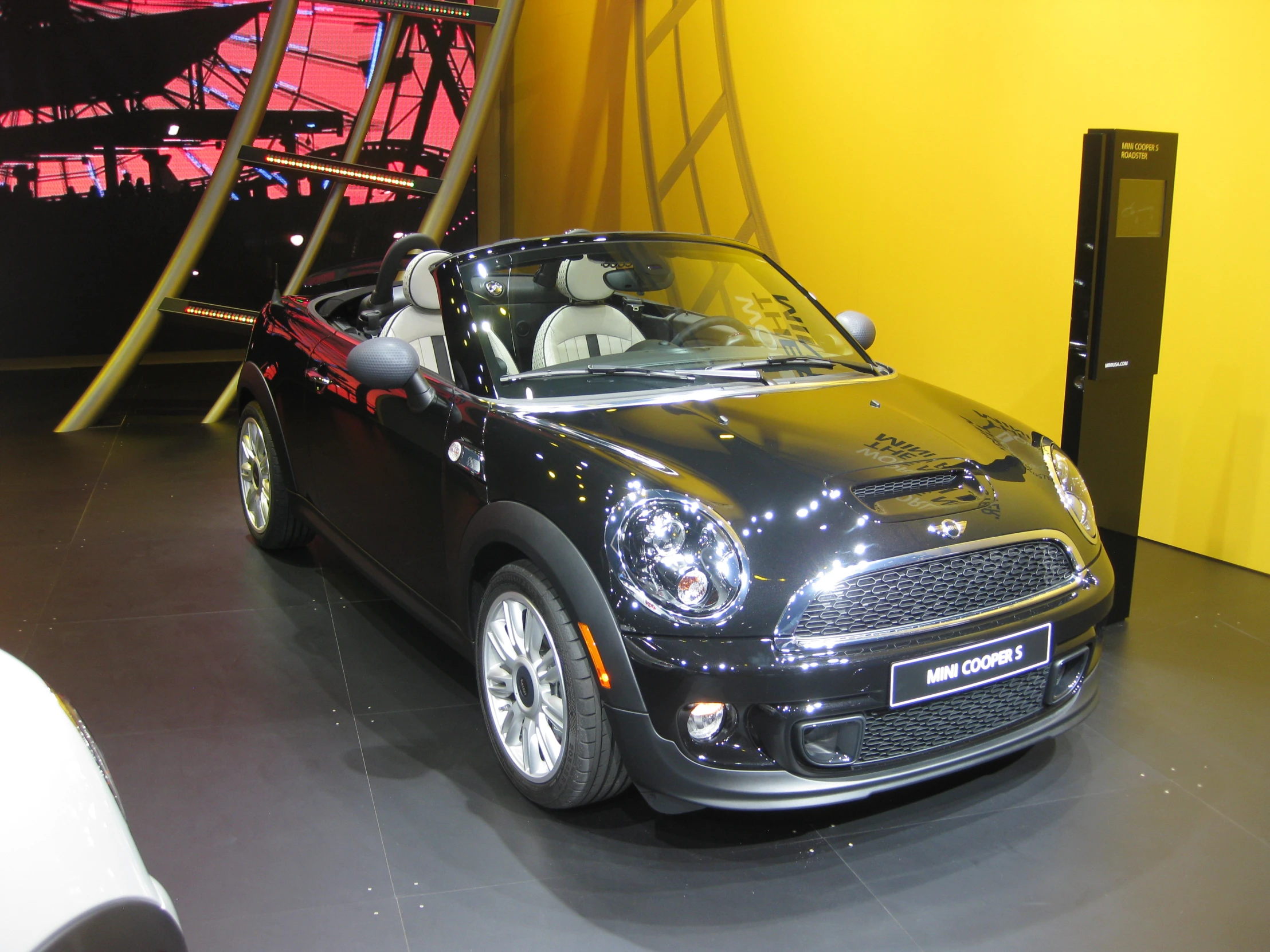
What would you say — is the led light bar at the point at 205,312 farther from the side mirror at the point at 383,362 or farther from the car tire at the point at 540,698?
the car tire at the point at 540,698

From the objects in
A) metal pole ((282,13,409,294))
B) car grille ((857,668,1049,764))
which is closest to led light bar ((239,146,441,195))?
metal pole ((282,13,409,294))

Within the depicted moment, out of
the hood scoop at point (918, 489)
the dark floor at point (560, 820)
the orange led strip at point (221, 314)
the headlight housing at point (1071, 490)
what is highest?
the hood scoop at point (918, 489)

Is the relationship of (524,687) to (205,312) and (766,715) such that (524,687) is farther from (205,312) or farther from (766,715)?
(205,312)

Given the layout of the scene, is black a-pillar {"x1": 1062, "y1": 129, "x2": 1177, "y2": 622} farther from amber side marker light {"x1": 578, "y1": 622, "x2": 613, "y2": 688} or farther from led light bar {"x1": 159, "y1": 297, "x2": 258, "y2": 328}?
led light bar {"x1": 159, "y1": 297, "x2": 258, "y2": 328}

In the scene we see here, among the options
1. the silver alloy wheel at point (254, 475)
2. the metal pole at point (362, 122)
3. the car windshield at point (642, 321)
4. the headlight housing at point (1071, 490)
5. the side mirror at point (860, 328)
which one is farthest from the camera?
the metal pole at point (362, 122)

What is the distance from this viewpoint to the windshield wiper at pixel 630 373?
266 cm

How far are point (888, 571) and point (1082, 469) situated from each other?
1.47 metres

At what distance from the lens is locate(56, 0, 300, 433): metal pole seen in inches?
242

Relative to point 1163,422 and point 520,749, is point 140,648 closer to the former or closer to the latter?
point 520,749

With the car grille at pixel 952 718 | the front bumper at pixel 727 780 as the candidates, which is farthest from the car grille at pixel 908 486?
the front bumper at pixel 727 780

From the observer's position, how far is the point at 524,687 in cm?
235

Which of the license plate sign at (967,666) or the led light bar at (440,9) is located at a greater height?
the led light bar at (440,9)

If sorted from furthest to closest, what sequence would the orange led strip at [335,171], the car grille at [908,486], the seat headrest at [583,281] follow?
the orange led strip at [335,171]
the seat headrest at [583,281]
the car grille at [908,486]

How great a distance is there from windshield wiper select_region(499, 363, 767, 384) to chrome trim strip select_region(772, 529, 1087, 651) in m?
0.78
